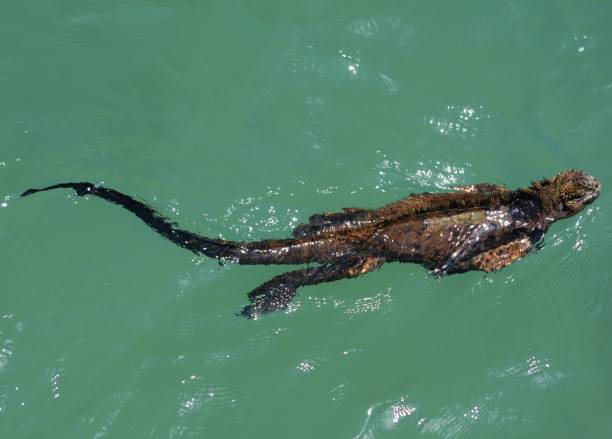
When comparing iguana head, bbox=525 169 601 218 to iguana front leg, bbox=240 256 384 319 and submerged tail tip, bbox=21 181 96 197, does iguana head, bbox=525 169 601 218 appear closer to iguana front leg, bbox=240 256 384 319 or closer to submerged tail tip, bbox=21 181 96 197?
iguana front leg, bbox=240 256 384 319

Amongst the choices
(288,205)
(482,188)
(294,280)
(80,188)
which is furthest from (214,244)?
(482,188)

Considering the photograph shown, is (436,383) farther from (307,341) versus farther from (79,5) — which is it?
(79,5)

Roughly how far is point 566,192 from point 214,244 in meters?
5.05

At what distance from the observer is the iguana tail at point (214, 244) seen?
A: 855 centimetres

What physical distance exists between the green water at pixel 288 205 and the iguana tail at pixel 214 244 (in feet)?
2.13

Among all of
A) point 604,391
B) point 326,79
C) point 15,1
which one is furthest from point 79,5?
point 604,391

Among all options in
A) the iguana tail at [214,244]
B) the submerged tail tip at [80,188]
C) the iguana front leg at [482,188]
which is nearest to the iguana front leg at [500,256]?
the iguana front leg at [482,188]

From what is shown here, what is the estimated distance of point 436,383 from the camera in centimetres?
957

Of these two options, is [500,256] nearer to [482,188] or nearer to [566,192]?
[482,188]

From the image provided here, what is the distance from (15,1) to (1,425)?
635 cm

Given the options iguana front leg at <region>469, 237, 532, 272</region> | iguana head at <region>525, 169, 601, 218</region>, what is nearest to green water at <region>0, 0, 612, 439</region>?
iguana front leg at <region>469, 237, 532, 272</region>

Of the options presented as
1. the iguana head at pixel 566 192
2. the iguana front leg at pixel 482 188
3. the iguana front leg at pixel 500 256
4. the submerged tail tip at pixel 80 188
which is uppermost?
the submerged tail tip at pixel 80 188

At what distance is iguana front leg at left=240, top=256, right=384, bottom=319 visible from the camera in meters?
8.85

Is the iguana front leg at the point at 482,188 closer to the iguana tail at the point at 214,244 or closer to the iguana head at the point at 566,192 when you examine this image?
the iguana head at the point at 566,192
